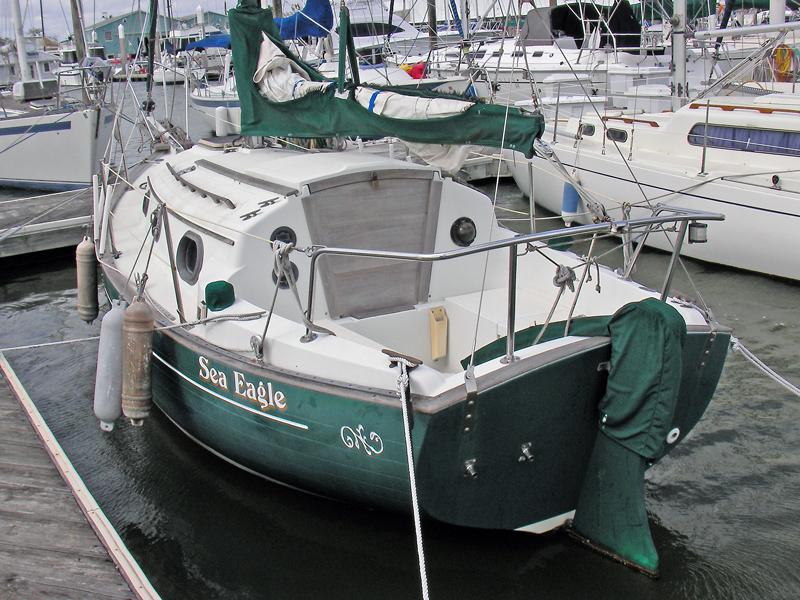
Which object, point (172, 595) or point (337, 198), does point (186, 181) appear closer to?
point (337, 198)

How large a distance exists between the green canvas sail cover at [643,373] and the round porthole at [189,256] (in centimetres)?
324

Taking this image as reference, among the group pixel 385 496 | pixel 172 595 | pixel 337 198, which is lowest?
pixel 172 595

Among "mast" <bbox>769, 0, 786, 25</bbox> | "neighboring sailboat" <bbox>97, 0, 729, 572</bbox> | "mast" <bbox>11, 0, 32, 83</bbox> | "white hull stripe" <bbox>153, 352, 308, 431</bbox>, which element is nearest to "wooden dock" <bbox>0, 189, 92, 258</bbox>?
"neighboring sailboat" <bbox>97, 0, 729, 572</bbox>

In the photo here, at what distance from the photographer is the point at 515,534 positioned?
565 centimetres

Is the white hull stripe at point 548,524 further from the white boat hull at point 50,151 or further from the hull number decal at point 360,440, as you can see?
the white boat hull at point 50,151

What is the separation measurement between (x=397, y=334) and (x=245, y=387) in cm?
158

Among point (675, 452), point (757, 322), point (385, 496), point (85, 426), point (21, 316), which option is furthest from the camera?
point (21, 316)

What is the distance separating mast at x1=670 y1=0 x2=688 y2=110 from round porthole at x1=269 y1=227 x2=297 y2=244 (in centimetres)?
974

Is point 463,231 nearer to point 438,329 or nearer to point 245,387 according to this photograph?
point 438,329

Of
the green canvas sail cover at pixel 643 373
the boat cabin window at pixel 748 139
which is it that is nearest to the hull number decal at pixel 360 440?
the green canvas sail cover at pixel 643 373

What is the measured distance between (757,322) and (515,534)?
562cm

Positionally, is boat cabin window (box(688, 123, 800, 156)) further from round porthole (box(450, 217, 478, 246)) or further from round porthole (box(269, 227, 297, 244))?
round porthole (box(269, 227, 297, 244))

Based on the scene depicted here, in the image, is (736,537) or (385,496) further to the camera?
(736,537)

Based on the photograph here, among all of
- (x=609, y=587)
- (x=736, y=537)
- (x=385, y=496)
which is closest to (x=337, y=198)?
(x=385, y=496)
